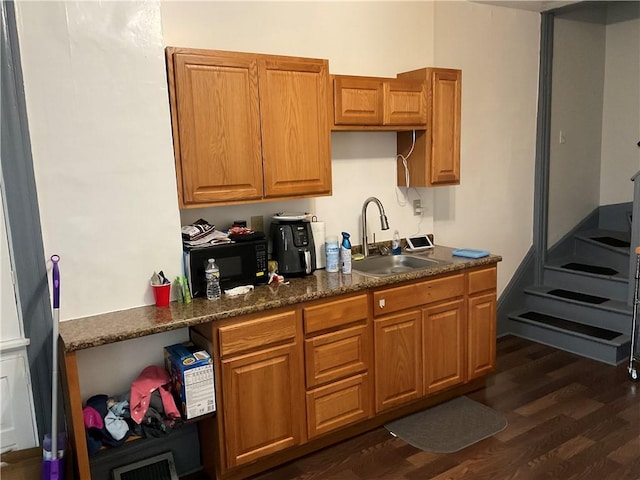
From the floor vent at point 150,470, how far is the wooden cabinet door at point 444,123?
2293 millimetres

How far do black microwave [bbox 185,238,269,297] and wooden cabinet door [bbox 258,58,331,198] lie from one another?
31 centimetres

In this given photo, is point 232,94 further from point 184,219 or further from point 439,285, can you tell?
point 439,285

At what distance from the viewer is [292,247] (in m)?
2.95

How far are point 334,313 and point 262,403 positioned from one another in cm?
57

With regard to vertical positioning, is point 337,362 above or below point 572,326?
above

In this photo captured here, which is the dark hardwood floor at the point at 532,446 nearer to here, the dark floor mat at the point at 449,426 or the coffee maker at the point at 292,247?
the dark floor mat at the point at 449,426

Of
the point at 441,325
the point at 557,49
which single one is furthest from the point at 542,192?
the point at 441,325

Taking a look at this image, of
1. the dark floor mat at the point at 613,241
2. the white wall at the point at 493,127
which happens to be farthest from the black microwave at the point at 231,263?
the dark floor mat at the point at 613,241

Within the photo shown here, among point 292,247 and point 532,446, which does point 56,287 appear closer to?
point 292,247

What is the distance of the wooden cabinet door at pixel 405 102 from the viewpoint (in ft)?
10.5

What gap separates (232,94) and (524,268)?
10.3 feet

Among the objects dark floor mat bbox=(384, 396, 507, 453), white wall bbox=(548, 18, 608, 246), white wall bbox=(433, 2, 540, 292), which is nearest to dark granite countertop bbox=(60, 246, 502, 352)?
dark floor mat bbox=(384, 396, 507, 453)

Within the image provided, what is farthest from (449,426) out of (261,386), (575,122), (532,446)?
(575,122)

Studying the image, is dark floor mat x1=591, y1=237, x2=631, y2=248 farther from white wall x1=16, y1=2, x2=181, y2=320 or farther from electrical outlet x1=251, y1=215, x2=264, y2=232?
white wall x1=16, y1=2, x2=181, y2=320
